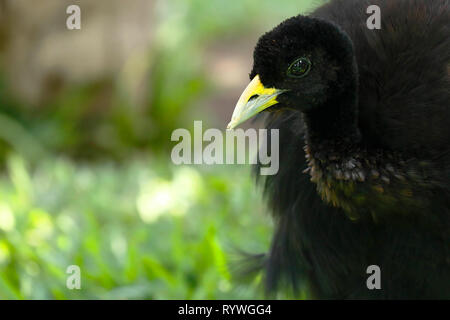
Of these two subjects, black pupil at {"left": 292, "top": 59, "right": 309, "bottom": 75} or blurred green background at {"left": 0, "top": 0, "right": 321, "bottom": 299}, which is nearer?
black pupil at {"left": 292, "top": 59, "right": 309, "bottom": 75}

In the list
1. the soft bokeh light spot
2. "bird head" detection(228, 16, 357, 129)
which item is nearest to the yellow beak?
"bird head" detection(228, 16, 357, 129)

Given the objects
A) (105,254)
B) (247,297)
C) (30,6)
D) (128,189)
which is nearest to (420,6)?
(247,297)

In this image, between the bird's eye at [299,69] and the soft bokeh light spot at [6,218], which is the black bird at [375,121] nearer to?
the bird's eye at [299,69]

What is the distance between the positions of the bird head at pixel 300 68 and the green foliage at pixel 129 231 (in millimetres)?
1142

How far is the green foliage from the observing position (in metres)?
2.93

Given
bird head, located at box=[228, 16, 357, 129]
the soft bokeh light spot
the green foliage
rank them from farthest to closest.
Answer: the soft bokeh light spot → the green foliage → bird head, located at box=[228, 16, 357, 129]

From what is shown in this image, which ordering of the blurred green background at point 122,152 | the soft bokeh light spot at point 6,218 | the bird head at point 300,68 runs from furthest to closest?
1. the soft bokeh light spot at point 6,218
2. the blurred green background at point 122,152
3. the bird head at point 300,68

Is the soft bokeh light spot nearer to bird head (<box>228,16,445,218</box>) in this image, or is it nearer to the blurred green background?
the blurred green background

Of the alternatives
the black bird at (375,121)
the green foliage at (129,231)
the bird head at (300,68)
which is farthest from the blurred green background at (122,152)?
the bird head at (300,68)

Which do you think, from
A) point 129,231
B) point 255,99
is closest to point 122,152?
point 129,231

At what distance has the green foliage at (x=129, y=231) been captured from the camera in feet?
9.62

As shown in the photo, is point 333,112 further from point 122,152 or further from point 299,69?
point 122,152

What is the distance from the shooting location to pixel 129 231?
Answer: 3.55m

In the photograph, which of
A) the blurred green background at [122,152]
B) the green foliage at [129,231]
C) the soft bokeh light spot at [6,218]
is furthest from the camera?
the soft bokeh light spot at [6,218]
